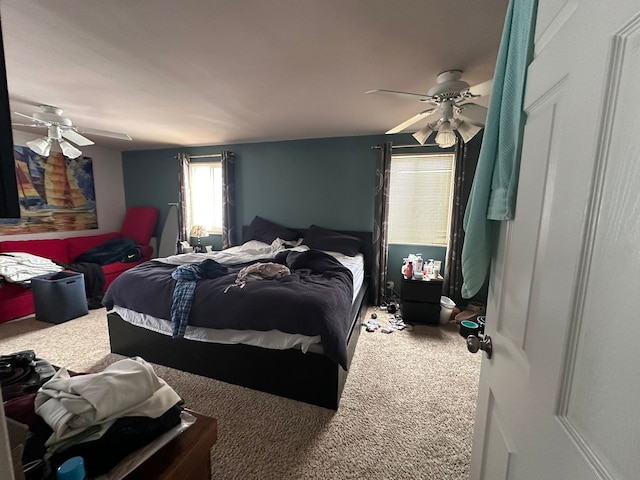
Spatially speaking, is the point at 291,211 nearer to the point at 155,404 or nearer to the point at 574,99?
the point at 155,404

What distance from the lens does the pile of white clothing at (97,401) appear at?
81 cm

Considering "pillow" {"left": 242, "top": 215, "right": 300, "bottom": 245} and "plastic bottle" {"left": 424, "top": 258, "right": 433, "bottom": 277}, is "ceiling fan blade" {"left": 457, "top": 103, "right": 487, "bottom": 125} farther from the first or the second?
"pillow" {"left": 242, "top": 215, "right": 300, "bottom": 245}

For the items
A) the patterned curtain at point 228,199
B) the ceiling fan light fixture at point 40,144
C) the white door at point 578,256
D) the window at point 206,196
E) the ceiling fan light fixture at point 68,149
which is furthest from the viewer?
the window at point 206,196

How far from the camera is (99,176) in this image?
15.3ft

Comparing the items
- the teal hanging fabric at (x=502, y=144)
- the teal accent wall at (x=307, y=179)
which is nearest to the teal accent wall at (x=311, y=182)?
the teal accent wall at (x=307, y=179)

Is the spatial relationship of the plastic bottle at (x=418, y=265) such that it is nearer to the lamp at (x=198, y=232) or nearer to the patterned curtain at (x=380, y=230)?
the patterned curtain at (x=380, y=230)

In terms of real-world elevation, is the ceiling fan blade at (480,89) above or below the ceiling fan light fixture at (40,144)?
above

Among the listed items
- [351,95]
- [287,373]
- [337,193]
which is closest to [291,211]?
[337,193]

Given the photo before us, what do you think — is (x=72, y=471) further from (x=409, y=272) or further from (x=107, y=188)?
(x=107, y=188)

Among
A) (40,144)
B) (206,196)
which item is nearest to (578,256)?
(40,144)

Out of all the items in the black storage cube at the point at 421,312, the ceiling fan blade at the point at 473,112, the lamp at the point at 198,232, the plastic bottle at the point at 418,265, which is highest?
the ceiling fan blade at the point at 473,112

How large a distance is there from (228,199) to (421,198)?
2.97 metres

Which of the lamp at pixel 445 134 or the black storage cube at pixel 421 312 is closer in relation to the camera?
the lamp at pixel 445 134

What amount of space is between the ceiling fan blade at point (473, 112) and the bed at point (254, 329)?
1.68 m
